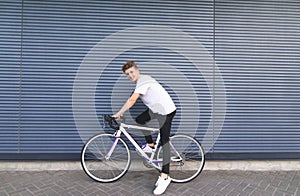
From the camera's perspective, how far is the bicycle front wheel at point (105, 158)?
3.58 metres

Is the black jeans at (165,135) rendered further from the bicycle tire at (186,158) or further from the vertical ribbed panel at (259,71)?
the vertical ribbed panel at (259,71)

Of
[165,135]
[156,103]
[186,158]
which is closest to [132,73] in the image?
[156,103]

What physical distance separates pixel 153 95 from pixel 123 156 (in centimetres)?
134

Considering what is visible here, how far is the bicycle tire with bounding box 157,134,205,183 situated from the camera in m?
3.63

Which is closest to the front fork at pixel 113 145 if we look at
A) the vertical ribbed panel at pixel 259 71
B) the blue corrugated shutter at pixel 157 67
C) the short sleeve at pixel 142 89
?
the blue corrugated shutter at pixel 157 67

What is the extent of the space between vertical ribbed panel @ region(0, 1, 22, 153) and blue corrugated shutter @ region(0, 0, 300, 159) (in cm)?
2

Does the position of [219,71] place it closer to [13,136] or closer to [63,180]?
[63,180]

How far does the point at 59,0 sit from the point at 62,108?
6.71 ft

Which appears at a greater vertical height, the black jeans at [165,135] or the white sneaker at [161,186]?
the black jeans at [165,135]

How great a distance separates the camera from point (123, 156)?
3.81 m

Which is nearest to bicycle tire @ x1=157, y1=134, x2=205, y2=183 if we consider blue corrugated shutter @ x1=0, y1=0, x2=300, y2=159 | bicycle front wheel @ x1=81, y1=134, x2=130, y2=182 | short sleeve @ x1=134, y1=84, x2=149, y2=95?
blue corrugated shutter @ x1=0, y1=0, x2=300, y2=159

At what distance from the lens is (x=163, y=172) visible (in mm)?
3361

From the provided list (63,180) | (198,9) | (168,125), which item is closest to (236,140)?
(168,125)

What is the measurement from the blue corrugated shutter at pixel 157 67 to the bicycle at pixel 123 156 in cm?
40
